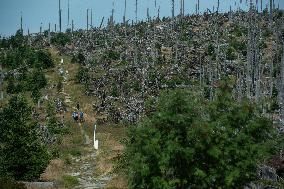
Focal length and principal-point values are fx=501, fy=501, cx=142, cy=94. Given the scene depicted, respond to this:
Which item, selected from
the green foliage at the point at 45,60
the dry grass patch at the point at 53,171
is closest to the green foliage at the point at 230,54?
the green foliage at the point at 45,60

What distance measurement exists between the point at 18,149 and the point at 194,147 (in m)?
13.8

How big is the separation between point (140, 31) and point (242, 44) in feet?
79.7

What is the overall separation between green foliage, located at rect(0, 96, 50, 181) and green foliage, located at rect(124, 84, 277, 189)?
452 inches

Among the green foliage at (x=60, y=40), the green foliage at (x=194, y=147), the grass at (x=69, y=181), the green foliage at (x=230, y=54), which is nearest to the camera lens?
the green foliage at (x=194, y=147)

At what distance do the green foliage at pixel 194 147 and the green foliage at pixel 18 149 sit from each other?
11.5 metres

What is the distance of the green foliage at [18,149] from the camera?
2867 centimetres

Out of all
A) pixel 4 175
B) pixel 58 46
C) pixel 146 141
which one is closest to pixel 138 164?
pixel 146 141

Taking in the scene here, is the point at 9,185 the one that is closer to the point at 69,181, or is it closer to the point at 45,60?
the point at 69,181

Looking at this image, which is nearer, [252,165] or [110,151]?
[252,165]

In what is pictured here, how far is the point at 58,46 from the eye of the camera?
9331 cm

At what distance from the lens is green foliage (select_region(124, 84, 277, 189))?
17969mm

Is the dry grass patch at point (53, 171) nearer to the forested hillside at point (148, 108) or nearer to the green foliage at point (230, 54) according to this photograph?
the forested hillside at point (148, 108)

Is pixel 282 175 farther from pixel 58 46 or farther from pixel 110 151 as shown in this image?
pixel 58 46

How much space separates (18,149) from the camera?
28.8m
